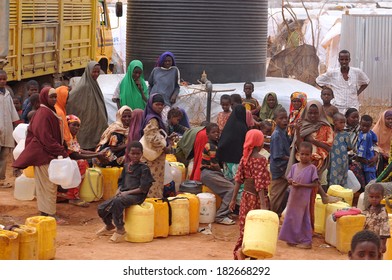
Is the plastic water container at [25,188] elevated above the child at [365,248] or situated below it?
below

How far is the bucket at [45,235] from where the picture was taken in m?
8.09

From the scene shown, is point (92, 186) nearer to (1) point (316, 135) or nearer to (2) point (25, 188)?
(2) point (25, 188)

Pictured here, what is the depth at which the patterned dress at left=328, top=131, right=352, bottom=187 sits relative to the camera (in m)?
10.3

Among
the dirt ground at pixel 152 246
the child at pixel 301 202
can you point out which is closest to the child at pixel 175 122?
the dirt ground at pixel 152 246

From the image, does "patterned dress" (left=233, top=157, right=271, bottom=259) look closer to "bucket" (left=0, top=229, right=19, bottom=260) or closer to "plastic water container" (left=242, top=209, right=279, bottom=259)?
"plastic water container" (left=242, top=209, right=279, bottom=259)

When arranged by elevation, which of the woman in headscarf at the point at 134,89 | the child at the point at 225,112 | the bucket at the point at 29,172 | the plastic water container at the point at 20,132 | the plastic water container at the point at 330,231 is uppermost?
the woman in headscarf at the point at 134,89

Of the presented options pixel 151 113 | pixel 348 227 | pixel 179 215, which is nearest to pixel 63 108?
pixel 151 113

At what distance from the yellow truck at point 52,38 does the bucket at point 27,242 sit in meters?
5.01

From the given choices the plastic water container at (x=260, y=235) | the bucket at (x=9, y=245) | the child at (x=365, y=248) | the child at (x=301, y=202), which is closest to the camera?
the child at (x=365, y=248)

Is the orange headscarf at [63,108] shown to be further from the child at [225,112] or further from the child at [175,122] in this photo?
the child at [225,112]

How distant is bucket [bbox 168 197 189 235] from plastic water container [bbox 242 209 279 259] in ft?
6.59

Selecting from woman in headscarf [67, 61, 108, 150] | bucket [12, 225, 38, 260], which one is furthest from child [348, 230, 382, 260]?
woman in headscarf [67, 61, 108, 150]

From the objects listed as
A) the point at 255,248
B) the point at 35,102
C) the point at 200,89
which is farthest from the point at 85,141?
the point at 255,248

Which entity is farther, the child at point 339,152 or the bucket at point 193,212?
the child at point 339,152
